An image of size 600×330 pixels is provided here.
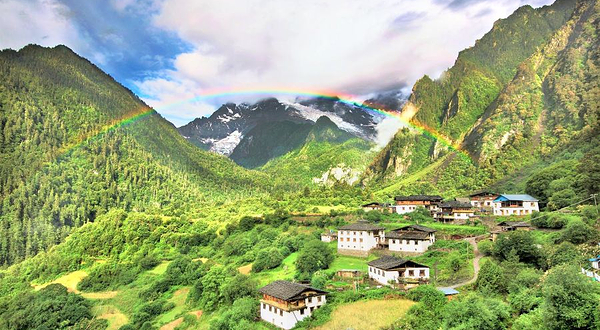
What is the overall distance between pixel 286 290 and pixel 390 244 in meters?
20.0

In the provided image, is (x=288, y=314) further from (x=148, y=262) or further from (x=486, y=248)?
(x=148, y=262)

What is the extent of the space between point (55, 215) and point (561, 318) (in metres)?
126

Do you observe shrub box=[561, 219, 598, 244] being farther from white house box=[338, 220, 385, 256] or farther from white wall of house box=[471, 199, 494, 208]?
white wall of house box=[471, 199, 494, 208]

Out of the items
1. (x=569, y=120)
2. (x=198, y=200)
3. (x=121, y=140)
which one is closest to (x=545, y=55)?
(x=569, y=120)

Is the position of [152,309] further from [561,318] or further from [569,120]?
[569,120]

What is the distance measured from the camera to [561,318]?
21.8m

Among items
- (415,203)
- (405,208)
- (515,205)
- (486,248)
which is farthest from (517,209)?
(486,248)

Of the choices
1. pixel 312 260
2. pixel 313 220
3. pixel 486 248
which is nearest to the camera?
pixel 486 248

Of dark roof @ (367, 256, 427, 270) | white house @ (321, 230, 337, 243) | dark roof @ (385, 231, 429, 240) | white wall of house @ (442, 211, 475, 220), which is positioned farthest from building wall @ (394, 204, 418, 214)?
dark roof @ (367, 256, 427, 270)

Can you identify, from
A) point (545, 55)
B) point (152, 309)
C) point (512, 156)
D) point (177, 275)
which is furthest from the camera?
point (545, 55)

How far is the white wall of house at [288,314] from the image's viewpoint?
121 feet

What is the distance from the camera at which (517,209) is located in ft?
221

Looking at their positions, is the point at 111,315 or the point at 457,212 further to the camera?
the point at 457,212

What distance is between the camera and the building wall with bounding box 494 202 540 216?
217 ft
